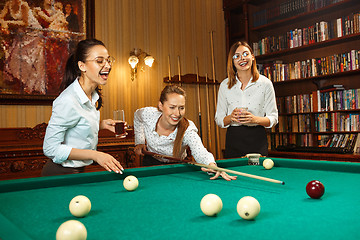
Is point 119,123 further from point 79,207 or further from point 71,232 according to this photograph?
point 71,232

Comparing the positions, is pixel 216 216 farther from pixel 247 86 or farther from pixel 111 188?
pixel 247 86

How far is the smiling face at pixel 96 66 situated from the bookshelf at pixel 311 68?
10.1 feet

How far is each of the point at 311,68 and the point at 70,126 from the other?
3743 millimetres

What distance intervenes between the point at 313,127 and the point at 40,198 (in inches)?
159

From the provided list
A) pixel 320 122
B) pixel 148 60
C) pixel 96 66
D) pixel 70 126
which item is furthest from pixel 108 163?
pixel 320 122

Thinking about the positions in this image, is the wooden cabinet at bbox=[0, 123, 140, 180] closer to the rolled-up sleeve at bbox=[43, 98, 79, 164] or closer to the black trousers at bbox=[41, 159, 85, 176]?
the black trousers at bbox=[41, 159, 85, 176]

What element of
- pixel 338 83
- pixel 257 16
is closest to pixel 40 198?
pixel 338 83

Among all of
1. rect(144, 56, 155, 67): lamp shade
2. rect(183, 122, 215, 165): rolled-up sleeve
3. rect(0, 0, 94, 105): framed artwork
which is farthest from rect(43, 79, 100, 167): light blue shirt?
rect(144, 56, 155, 67): lamp shade

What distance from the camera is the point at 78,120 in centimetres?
217

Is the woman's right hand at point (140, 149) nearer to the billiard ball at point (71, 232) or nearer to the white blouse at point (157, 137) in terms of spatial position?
the white blouse at point (157, 137)

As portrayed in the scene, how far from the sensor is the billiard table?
3.34 feet

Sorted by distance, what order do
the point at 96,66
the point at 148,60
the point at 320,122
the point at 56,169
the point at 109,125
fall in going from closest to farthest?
the point at 56,169
the point at 96,66
the point at 109,125
the point at 320,122
the point at 148,60

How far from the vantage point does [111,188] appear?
1779 mm

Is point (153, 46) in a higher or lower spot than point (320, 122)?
higher
